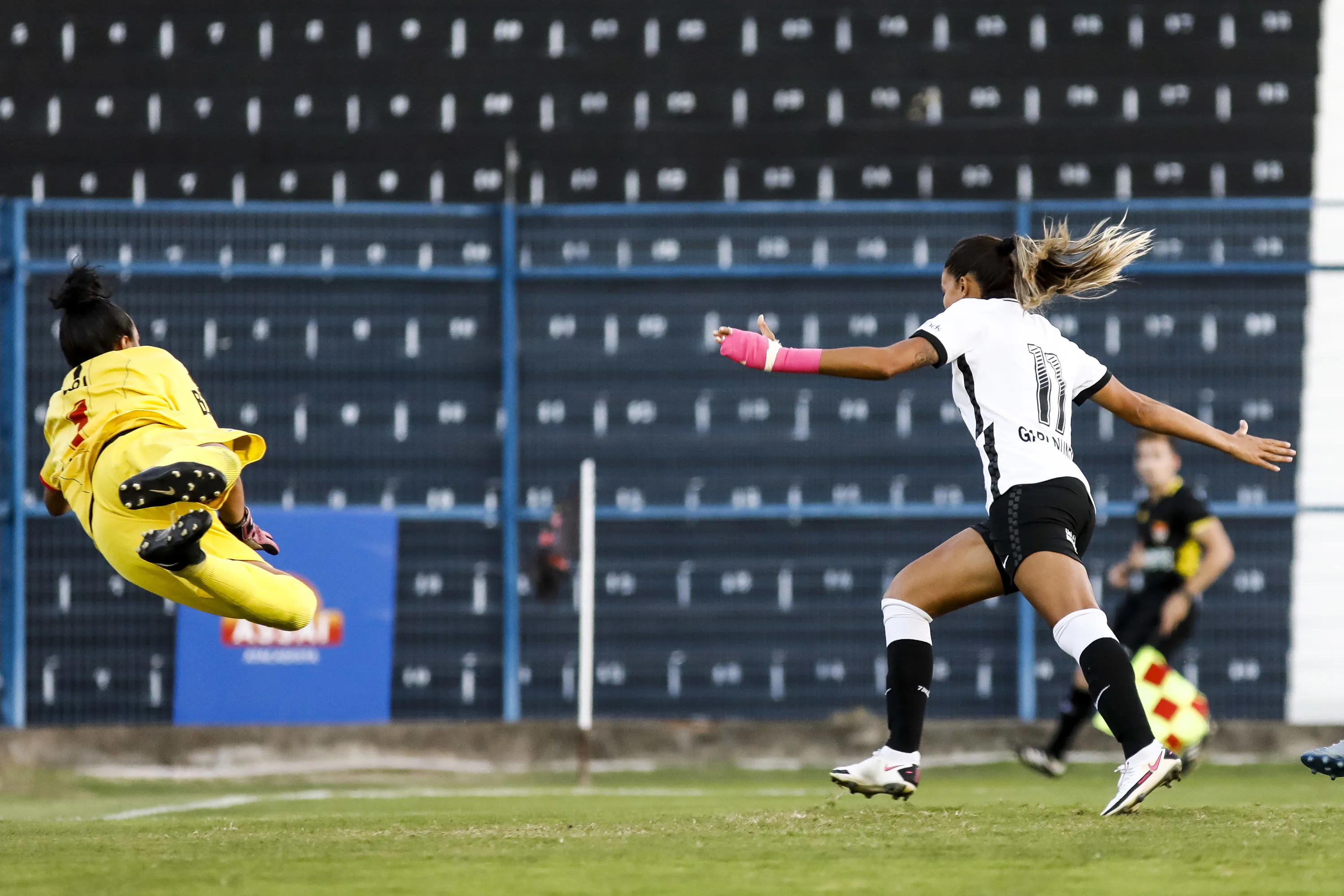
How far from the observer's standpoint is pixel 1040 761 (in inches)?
408

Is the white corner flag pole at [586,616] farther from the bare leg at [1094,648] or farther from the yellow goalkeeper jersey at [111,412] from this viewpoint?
the bare leg at [1094,648]

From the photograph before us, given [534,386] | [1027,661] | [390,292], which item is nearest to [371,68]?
[390,292]

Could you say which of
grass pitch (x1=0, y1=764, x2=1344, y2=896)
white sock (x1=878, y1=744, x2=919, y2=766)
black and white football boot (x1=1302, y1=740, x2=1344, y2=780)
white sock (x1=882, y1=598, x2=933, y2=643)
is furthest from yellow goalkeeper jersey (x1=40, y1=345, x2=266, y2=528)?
black and white football boot (x1=1302, y1=740, x2=1344, y2=780)

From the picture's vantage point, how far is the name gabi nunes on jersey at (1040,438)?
6246mm

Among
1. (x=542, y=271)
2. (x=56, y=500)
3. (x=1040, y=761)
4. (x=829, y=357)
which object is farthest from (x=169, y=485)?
(x=542, y=271)

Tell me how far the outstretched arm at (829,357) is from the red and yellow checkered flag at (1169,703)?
5.14 m

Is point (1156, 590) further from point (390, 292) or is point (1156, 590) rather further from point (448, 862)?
point (448, 862)

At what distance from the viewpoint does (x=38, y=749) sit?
1144 centimetres

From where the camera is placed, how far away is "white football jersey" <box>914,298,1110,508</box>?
6199mm

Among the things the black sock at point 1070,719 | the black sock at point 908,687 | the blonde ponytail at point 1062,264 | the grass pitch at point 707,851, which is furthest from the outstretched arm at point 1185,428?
the black sock at point 1070,719

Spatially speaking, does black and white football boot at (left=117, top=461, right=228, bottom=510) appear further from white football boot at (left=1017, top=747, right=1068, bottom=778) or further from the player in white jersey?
white football boot at (left=1017, top=747, right=1068, bottom=778)

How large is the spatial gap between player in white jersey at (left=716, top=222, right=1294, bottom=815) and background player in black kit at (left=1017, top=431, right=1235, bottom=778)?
13.3 feet

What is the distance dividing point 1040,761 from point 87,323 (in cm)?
571

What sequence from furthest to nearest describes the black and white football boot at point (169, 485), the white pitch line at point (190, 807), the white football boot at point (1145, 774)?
the white pitch line at point (190, 807) < the black and white football boot at point (169, 485) < the white football boot at point (1145, 774)
